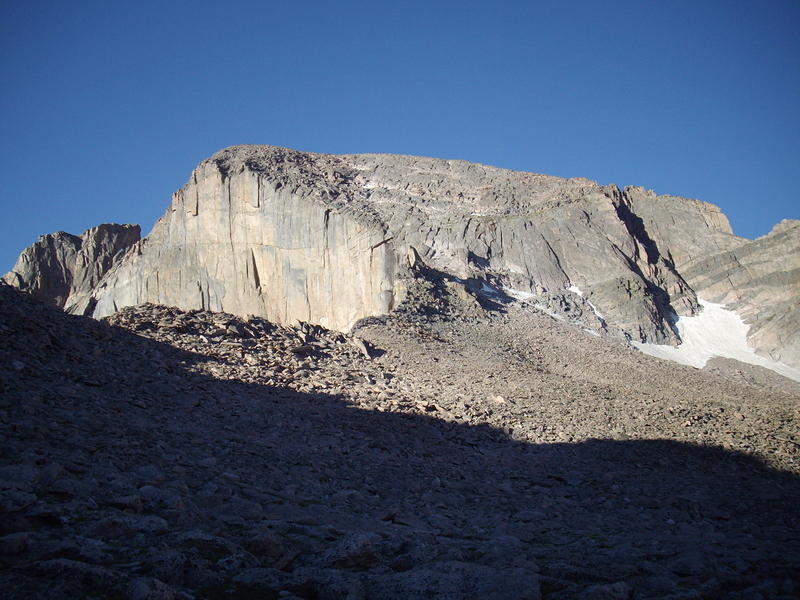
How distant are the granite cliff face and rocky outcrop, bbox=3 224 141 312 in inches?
32.0

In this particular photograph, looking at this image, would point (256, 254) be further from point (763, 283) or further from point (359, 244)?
point (763, 283)

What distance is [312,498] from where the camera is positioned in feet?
32.5

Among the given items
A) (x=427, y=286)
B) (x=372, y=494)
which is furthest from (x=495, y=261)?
(x=372, y=494)

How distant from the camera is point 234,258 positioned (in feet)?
167

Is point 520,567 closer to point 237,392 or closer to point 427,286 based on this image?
point 237,392

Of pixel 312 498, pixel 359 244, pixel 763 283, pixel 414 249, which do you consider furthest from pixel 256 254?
pixel 763 283

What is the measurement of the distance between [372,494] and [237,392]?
665cm

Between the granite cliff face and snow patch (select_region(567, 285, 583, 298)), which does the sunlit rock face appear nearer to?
the granite cliff face

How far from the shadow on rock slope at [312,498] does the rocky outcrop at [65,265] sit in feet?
180

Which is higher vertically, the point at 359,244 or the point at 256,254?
the point at 256,254

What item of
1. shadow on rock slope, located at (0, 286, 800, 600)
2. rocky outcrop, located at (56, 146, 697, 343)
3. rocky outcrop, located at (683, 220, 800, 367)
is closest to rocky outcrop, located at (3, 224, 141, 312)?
rocky outcrop, located at (56, 146, 697, 343)

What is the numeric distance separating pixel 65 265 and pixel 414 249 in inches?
1748

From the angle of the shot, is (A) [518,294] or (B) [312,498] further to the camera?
(A) [518,294]

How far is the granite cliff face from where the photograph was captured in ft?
154
